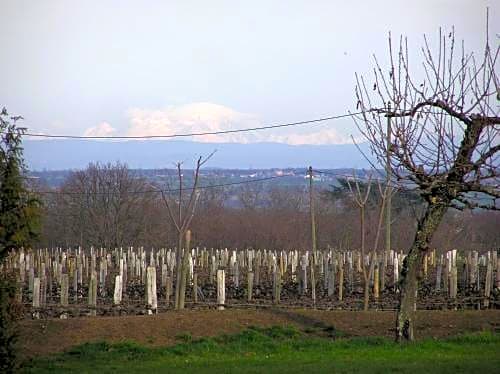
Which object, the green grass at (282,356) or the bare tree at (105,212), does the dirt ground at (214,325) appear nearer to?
the green grass at (282,356)

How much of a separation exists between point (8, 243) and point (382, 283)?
42.7 ft

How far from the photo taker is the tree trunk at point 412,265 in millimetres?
12461

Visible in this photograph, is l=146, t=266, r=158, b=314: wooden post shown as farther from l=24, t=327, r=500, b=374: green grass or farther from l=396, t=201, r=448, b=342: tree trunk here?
l=396, t=201, r=448, b=342: tree trunk

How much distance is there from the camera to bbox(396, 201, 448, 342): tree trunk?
12.5 m

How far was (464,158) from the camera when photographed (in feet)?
37.7

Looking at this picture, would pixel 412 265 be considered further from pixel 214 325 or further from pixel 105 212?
pixel 105 212

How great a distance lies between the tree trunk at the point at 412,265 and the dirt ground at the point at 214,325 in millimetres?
2046

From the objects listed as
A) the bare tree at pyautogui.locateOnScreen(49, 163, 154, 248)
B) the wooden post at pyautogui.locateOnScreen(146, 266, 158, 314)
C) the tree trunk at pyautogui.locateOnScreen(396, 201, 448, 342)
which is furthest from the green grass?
the bare tree at pyautogui.locateOnScreen(49, 163, 154, 248)

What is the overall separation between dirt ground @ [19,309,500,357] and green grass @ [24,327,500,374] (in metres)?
0.44

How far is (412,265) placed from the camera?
12680 mm

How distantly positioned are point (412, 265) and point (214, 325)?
4.04m

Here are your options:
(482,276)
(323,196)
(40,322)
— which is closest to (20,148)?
(40,322)

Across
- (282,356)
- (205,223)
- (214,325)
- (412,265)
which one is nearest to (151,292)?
(214,325)

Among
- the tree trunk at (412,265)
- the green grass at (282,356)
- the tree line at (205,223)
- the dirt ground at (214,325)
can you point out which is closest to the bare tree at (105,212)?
the tree line at (205,223)
